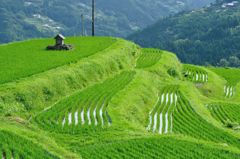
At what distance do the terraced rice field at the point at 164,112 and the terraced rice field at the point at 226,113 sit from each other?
533 cm

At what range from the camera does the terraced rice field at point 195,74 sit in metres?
76.6

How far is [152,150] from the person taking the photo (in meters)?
29.2

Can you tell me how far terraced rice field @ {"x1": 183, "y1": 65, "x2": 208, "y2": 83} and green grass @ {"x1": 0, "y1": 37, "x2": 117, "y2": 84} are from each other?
1637 cm

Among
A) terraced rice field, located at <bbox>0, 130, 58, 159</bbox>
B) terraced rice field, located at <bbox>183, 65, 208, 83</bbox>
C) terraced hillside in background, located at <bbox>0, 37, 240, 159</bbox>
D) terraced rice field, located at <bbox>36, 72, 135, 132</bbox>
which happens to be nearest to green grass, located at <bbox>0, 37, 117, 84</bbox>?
terraced hillside in background, located at <bbox>0, 37, 240, 159</bbox>

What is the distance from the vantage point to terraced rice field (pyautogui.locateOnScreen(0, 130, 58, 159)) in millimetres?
25516

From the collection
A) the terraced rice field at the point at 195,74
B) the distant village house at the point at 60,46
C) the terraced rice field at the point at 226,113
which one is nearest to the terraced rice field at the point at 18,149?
the terraced rice field at the point at 226,113

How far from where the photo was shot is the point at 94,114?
38156mm

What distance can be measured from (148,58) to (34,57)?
27.6 meters

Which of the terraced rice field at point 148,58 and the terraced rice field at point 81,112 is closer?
the terraced rice field at point 81,112

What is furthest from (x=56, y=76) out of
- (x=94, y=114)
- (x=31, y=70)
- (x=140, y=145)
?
(x=140, y=145)

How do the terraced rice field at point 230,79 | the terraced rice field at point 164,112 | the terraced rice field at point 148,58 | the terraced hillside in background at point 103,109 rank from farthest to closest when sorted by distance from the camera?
the terraced rice field at point 230,79
the terraced rice field at point 148,58
the terraced rice field at point 164,112
the terraced hillside in background at point 103,109

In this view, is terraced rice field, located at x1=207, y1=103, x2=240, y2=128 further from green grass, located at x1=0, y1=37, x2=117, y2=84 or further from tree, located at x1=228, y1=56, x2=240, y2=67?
tree, located at x1=228, y1=56, x2=240, y2=67

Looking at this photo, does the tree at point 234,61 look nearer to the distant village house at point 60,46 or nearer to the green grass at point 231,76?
the green grass at point 231,76

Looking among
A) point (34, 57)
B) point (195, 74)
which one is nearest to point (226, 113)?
point (34, 57)
